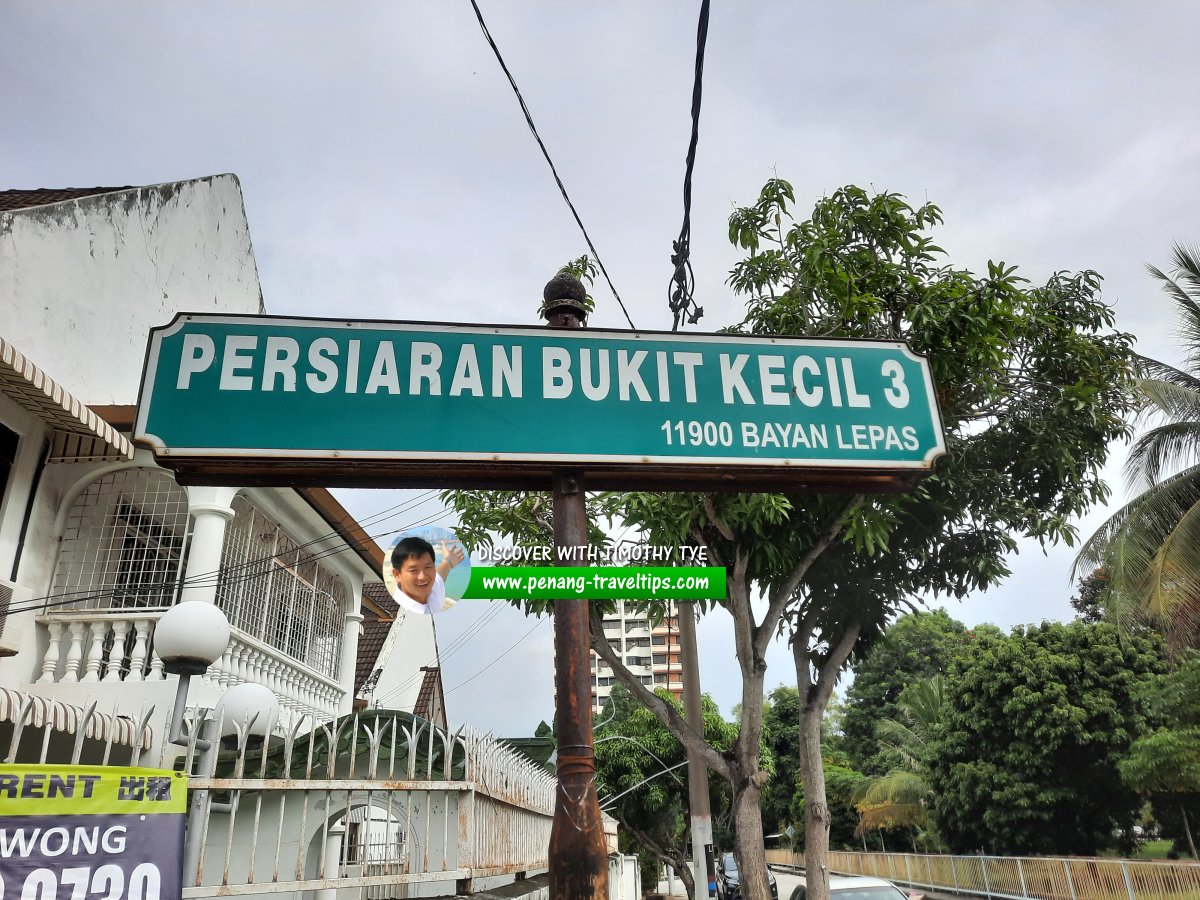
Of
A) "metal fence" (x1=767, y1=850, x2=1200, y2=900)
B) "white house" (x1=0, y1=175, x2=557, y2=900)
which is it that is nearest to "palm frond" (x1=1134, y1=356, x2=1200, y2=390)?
"metal fence" (x1=767, y1=850, x2=1200, y2=900)

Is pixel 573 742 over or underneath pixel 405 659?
underneath

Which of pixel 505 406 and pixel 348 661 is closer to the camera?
pixel 505 406

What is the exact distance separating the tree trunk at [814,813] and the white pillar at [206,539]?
631cm

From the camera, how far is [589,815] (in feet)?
7.01

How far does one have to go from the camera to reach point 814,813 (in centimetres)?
892

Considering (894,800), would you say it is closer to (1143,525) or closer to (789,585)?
(1143,525)

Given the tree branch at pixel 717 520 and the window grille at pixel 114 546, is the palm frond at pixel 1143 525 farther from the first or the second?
the window grille at pixel 114 546

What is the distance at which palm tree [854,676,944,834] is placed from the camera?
26.0m

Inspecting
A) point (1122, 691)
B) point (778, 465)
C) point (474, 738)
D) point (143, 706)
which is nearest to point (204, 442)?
point (778, 465)

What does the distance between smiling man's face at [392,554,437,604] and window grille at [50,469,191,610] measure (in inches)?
214

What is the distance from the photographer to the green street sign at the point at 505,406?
2.41 m

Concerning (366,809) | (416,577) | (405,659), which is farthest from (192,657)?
(405,659)

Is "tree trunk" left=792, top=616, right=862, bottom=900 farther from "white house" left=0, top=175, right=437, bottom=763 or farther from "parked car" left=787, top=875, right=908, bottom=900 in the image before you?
"white house" left=0, top=175, right=437, bottom=763

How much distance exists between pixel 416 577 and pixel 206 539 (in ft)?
18.2
